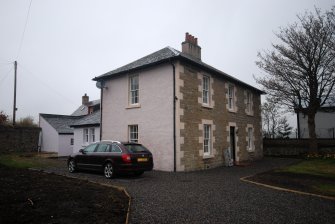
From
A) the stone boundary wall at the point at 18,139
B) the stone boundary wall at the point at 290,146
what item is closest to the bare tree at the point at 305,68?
the stone boundary wall at the point at 290,146

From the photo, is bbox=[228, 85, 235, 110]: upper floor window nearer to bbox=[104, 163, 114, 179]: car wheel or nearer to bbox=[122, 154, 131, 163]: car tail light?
bbox=[122, 154, 131, 163]: car tail light

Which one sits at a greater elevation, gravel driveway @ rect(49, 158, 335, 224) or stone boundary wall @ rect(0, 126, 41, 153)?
stone boundary wall @ rect(0, 126, 41, 153)

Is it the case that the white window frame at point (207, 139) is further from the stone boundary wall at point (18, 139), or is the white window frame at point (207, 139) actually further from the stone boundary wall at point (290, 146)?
the stone boundary wall at point (18, 139)

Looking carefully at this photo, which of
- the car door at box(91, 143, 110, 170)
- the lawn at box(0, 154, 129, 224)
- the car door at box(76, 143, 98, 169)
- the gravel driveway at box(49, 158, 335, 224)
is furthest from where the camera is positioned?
the car door at box(76, 143, 98, 169)

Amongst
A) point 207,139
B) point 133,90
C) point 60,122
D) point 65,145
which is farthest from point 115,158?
point 60,122

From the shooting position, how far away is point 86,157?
13500 millimetres

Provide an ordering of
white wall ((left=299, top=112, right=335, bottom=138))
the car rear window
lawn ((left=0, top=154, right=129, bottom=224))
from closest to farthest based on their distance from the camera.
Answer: lawn ((left=0, top=154, right=129, bottom=224)) → the car rear window → white wall ((left=299, top=112, right=335, bottom=138))

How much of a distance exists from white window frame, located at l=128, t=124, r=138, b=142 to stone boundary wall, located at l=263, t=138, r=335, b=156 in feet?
47.3

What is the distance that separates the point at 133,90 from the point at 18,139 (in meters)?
21.1

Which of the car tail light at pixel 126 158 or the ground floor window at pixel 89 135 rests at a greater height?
the ground floor window at pixel 89 135

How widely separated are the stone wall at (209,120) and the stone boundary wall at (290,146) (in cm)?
361

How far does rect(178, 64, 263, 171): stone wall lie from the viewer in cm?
1503

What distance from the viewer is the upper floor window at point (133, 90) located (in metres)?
17.3

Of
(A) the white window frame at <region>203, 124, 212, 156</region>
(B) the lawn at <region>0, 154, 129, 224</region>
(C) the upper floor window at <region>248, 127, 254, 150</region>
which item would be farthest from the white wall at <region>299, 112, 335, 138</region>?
(B) the lawn at <region>0, 154, 129, 224</region>
